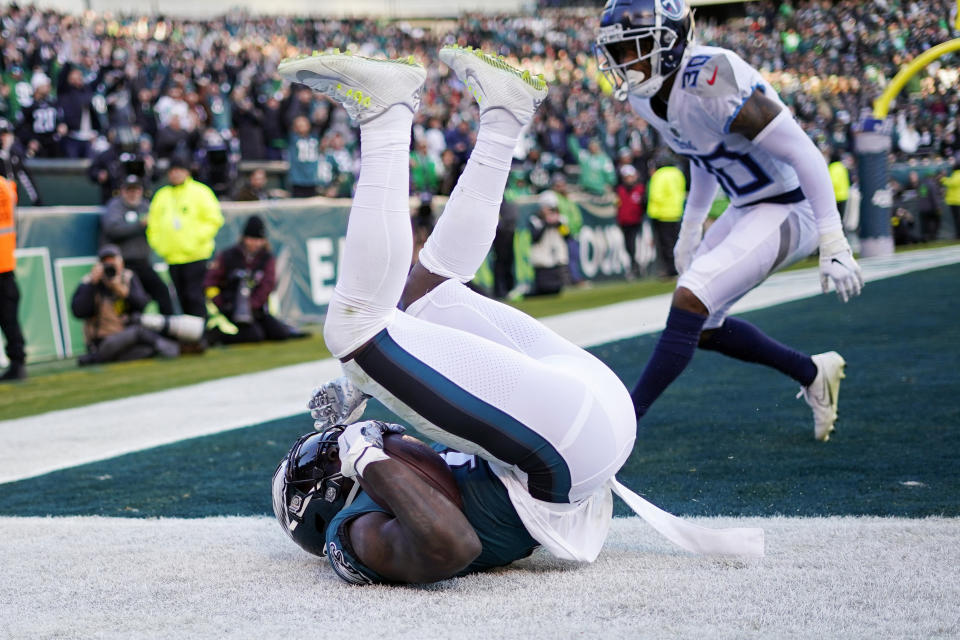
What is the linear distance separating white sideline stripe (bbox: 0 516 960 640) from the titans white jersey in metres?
1.65

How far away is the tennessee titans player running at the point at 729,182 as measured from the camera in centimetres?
412

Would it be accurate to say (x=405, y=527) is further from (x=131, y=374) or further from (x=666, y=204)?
(x=666, y=204)

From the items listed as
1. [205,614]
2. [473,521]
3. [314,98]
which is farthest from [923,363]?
[314,98]

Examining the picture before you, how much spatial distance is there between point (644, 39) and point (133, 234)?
6527 mm

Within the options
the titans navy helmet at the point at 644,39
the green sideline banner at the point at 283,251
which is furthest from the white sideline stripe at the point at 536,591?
the green sideline banner at the point at 283,251

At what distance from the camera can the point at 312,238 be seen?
38.4ft

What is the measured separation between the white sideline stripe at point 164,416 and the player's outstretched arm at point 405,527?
252cm

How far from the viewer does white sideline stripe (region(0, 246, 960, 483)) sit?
5.14m

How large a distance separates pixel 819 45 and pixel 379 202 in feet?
41.4

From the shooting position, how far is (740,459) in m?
4.16

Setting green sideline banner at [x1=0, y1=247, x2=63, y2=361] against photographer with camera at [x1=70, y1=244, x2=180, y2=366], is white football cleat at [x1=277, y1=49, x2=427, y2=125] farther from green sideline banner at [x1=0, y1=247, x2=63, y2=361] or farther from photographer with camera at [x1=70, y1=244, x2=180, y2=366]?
A: green sideline banner at [x1=0, y1=247, x2=63, y2=361]

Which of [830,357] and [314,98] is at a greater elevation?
[314,98]

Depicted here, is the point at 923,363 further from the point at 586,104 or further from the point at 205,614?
the point at 586,104

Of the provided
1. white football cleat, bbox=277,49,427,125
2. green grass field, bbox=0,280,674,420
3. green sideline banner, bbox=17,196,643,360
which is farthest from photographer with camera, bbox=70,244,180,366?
white football cleat, bbox=277,49,427,125
